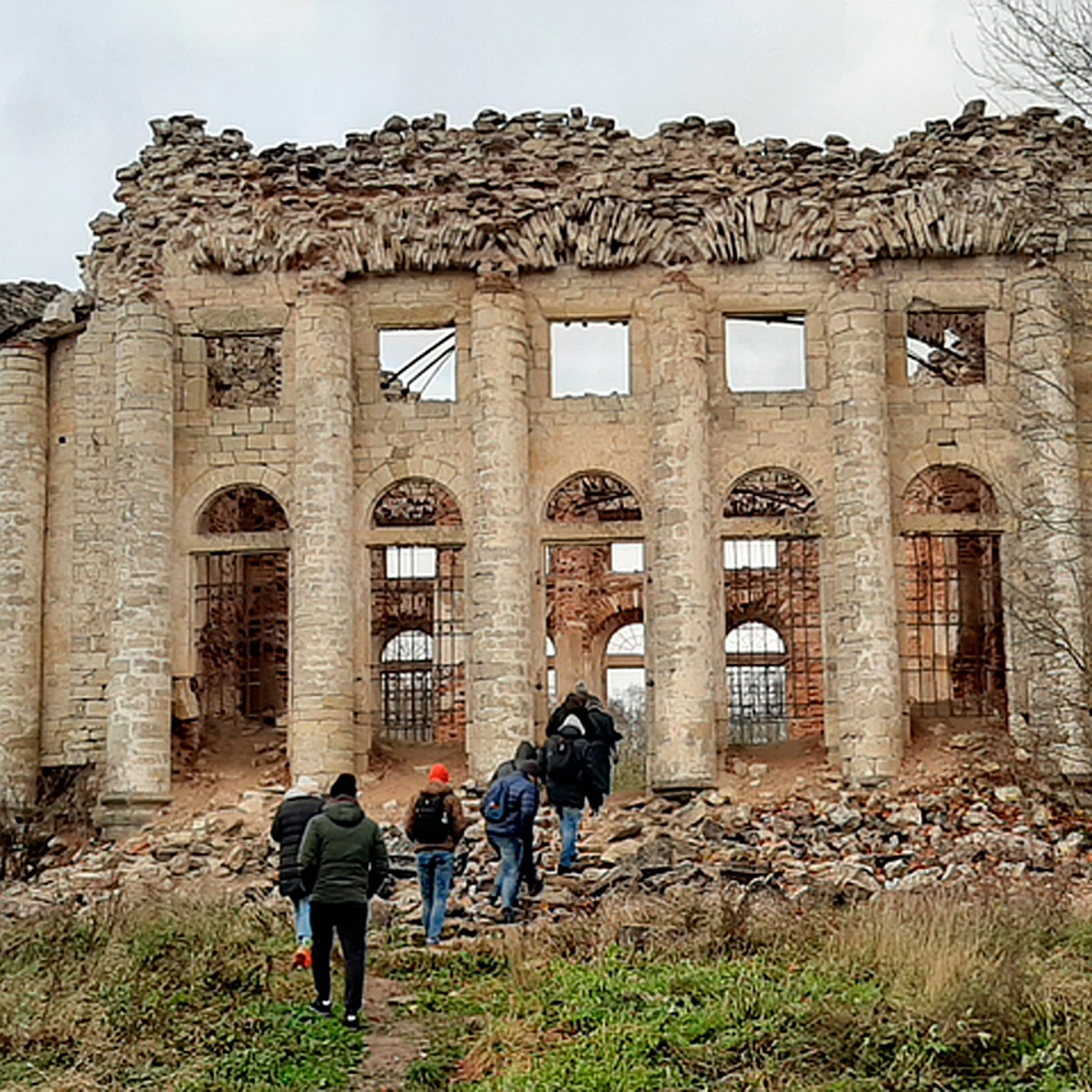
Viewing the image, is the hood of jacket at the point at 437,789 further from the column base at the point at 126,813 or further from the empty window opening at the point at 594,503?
the empty window opening at the point at 594,503

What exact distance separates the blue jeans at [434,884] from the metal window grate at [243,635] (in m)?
9.98

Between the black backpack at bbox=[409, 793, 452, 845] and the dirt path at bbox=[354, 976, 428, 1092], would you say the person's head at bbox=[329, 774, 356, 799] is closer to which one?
the dirt path at bbox=[354, 976, 428, 1092]

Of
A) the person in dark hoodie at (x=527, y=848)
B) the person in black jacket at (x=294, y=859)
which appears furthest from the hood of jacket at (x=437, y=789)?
the person in dark hoodie at (x=527, y=848)

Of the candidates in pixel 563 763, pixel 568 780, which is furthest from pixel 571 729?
pixel 568 780

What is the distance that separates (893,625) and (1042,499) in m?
2.42

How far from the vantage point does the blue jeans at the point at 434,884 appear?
15609mm

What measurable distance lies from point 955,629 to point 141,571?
37.7 feet

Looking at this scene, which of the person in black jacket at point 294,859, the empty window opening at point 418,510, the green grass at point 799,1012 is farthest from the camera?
the empty window opening at point 418,510

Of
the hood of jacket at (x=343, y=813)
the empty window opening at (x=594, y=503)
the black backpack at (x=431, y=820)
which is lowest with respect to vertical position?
the black backpack at (x=431, y=820)

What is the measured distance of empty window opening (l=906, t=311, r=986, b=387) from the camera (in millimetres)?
25594

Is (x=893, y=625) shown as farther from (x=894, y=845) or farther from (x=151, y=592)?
(x=151, y=592)

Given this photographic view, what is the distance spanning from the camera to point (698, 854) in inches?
779

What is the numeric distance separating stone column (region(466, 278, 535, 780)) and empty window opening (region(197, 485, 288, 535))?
3964 millimetres

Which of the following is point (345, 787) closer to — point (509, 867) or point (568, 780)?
point (509, 867)
